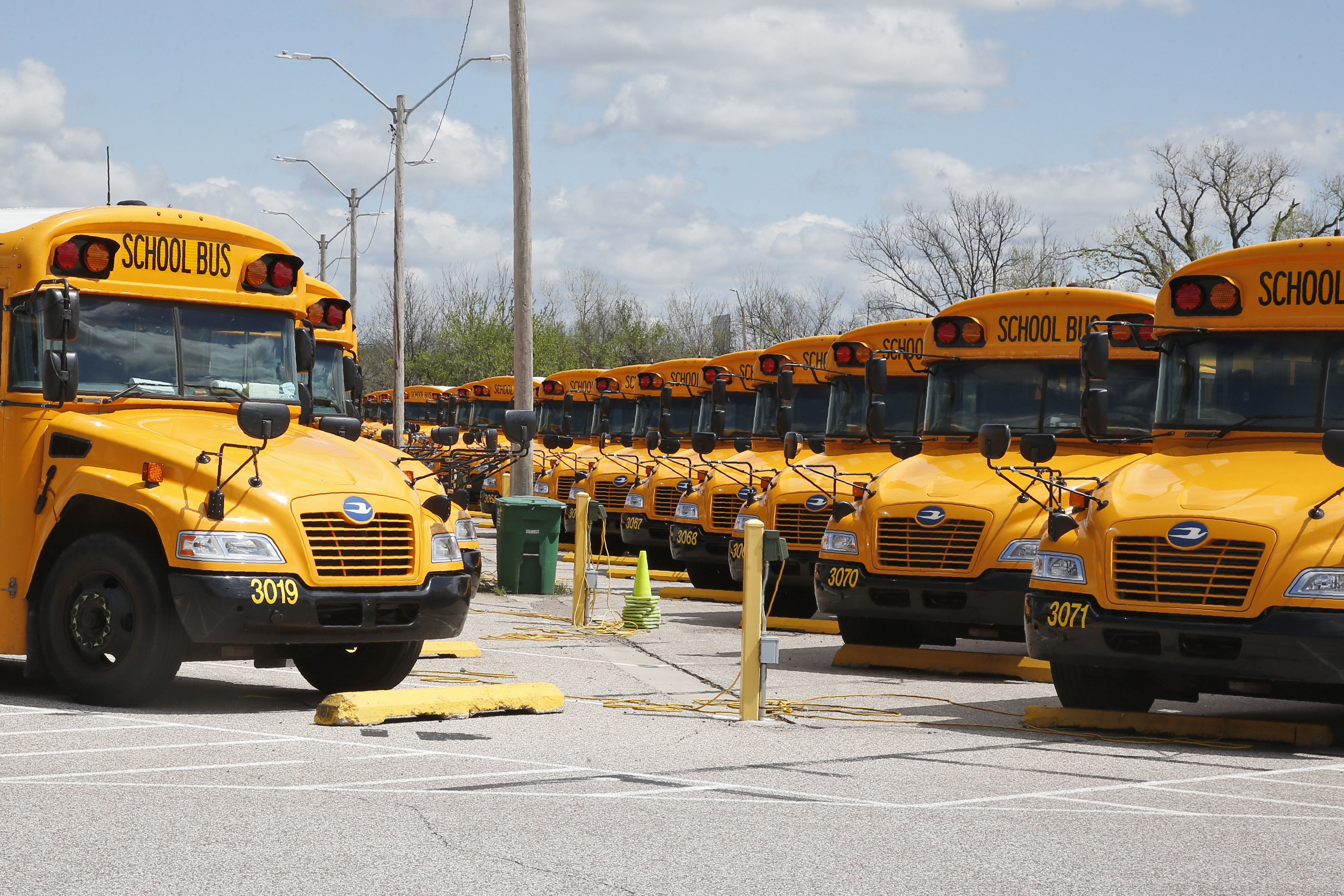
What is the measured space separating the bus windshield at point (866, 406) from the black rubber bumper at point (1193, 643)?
582 cm

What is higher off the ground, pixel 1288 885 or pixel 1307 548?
pixel 1307 548

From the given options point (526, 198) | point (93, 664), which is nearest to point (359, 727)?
point (93, 664)

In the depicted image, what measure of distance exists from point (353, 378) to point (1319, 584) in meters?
11.2

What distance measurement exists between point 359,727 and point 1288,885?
15.5 feet

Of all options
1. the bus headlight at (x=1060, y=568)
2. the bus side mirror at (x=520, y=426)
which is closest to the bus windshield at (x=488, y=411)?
the bus side mirror at (x=520, y=426)

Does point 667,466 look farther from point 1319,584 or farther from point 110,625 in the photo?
point 1319,584

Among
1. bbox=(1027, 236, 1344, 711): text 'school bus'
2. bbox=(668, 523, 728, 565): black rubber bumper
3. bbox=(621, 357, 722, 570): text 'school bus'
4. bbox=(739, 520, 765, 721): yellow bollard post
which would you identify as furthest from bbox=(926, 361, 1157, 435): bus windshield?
bbox=(621, 357, 722, 570): text 'school bus'

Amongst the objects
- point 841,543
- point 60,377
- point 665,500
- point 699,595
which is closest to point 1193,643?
point 841,543

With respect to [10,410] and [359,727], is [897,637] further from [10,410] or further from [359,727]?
[10,410]

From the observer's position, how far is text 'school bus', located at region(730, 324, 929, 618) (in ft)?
47.6

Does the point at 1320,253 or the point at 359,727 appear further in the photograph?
the point at 1320,253

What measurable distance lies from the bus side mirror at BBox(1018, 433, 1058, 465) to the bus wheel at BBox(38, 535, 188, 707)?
18.7 ft

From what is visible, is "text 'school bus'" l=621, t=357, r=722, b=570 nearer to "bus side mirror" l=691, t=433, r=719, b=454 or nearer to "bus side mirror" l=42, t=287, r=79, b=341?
"bus side mirror" l=691, t=433, r=719, b=454

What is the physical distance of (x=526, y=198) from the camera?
1955cm
